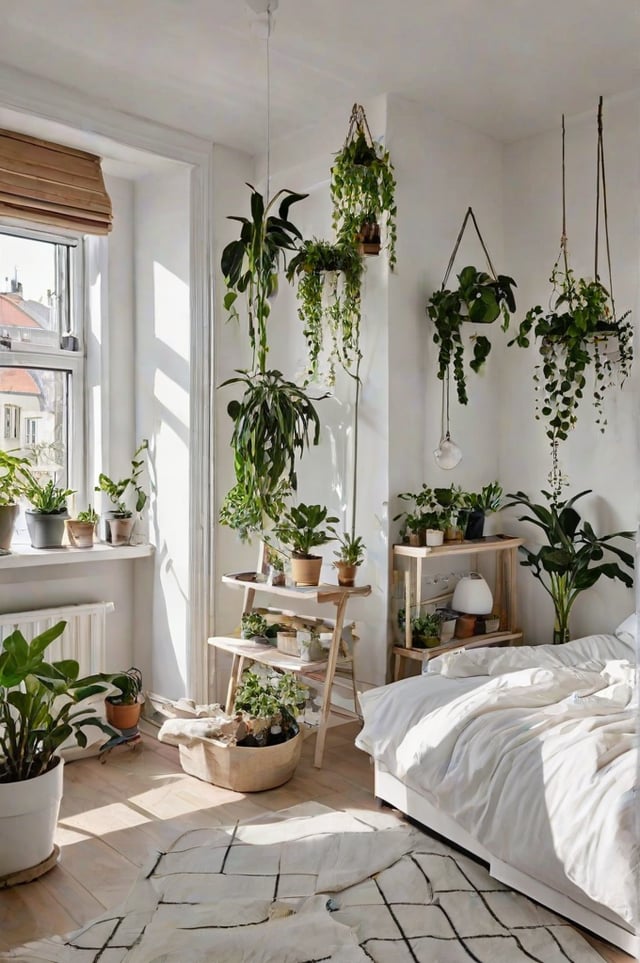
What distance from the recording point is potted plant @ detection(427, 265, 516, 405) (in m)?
3.36

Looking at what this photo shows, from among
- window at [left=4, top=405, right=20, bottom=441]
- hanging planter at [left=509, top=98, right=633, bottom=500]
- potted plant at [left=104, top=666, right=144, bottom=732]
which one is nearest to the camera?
hanging planter at [left=509, top=98, right=633, bottom=500]

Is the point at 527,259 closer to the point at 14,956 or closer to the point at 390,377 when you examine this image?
the point at 390,377

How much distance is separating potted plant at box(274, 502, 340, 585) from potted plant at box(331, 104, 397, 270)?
1090 mm

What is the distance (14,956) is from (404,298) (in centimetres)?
268

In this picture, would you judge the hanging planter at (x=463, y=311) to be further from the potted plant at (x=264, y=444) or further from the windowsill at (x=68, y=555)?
the windowsill at (x=68, y=555)

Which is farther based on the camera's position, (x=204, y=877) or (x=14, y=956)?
(x=204, y=877)

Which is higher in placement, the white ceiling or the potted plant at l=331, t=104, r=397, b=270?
the white ceiling

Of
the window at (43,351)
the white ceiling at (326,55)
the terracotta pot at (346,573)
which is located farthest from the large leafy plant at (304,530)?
the white ceiling at (326,55)

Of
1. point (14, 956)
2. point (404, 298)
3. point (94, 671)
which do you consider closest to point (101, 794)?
point (94, 671)

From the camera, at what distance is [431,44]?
2.86 metres

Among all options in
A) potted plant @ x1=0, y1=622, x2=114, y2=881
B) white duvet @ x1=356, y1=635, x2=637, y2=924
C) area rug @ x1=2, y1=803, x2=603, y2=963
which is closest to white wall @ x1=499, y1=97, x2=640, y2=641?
white duvet @ x1=356, y1=635, x2=637, y2=924

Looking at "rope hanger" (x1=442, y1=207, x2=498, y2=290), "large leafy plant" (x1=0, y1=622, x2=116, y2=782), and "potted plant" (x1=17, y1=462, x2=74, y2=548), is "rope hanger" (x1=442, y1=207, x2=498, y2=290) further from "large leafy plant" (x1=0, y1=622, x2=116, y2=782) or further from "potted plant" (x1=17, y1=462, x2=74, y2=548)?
"large leafy plant" (x1=0, y1=622, x2=116, y2=782)

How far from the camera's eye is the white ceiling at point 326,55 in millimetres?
2633

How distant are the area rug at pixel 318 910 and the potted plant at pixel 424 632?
32.6 inches
